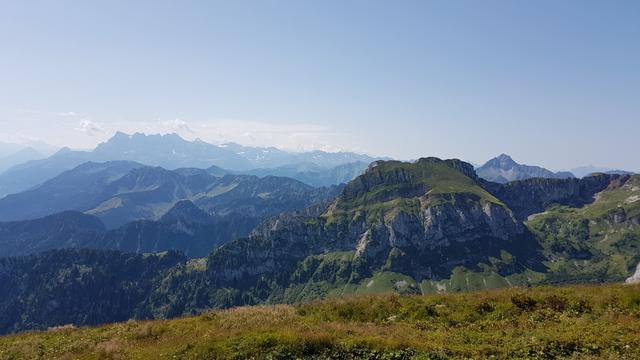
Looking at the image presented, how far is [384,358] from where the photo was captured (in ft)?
79.5

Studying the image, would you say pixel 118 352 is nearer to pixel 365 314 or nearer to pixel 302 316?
pixel 302 316

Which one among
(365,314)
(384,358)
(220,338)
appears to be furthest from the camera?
(365,314)

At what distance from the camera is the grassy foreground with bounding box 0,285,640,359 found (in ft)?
80.9

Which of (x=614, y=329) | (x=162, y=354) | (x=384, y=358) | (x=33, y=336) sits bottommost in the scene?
(x=33, y=336)

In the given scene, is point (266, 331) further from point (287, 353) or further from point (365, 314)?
point (365, 314)

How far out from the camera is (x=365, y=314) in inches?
1355

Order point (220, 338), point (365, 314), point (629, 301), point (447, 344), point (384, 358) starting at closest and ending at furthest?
point (384, 358) < point (447, 344) < point (220, 338) < point (629, 301) < point (365, 314)

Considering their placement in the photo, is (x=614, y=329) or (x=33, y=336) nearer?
(x=614, y=329)


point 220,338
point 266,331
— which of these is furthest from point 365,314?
point 220,338

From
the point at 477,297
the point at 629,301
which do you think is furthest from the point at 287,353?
the point at 629,301

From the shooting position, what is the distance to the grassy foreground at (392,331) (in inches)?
971

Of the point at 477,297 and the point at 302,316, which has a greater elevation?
the point at 477,297

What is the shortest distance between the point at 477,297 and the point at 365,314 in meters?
9.06

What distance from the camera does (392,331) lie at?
28.6 m
